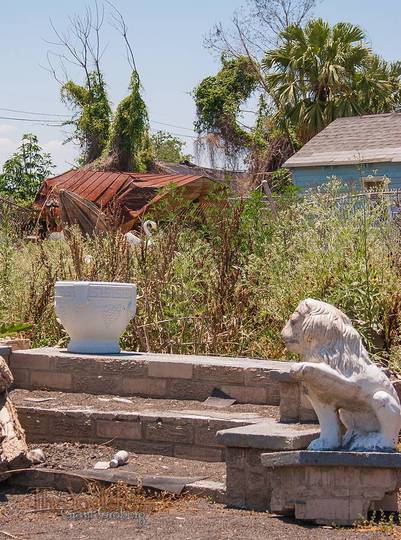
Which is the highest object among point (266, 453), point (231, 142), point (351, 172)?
point (231, 142)

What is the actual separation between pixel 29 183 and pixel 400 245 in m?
27.6

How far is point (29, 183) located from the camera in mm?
35406

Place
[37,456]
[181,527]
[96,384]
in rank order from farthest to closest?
[96,384] < [37,456] < [181,527]

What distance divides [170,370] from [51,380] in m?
1.02

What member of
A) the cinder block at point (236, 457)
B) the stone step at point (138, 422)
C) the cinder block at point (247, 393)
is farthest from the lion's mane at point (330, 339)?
the cinder block at point (247, 393)

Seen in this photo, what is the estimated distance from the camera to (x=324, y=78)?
29359 mm

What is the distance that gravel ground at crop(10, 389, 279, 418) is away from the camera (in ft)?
22.7

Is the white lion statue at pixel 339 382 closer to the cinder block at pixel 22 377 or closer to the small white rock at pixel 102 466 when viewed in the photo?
the small white rock at pixel 102 466

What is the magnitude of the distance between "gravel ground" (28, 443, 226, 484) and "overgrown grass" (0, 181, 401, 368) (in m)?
1.89

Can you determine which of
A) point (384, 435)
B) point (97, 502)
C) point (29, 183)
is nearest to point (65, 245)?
point (97, 502)

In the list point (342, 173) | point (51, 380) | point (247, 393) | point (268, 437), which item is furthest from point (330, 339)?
point (342, 173)

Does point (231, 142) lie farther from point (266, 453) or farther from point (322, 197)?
point (266, 453)

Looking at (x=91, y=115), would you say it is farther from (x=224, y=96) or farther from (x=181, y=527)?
(x=181, y=527)

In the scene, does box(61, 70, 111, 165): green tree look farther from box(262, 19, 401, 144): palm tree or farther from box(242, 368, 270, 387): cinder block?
box(242, 368, 270, 387): cinder block
